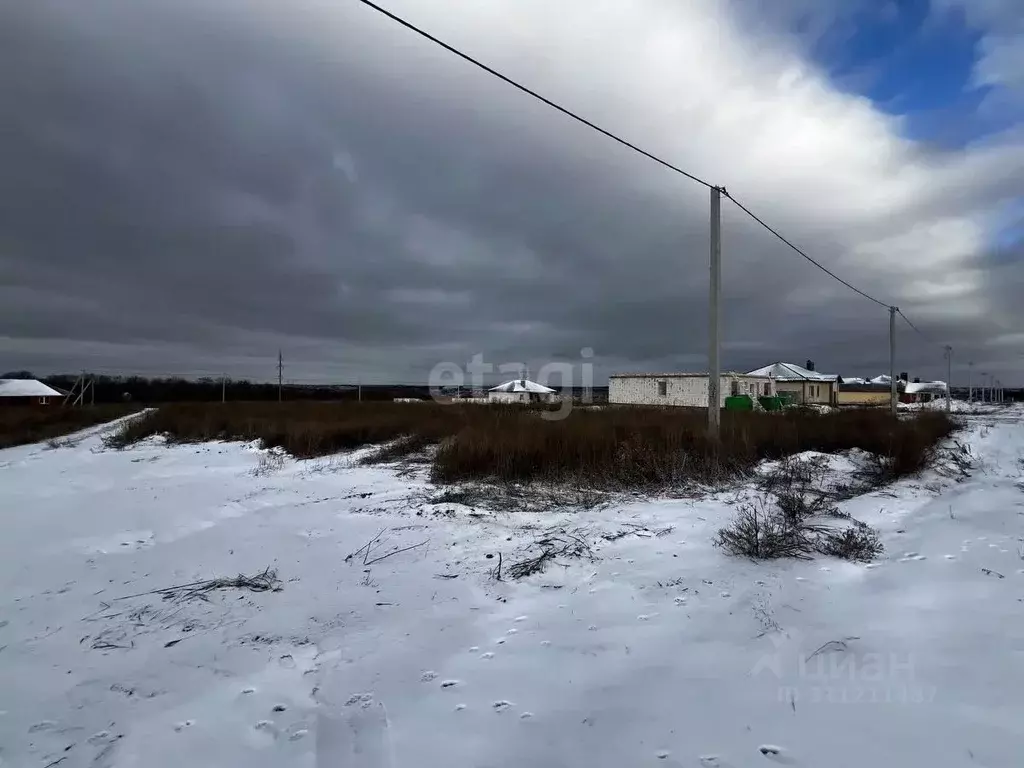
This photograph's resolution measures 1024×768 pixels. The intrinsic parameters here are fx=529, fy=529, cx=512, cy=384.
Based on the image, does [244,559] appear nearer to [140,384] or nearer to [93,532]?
[93,532]

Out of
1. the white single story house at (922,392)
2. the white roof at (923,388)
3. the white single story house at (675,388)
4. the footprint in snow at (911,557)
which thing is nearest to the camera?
the footprint in snow at (911,557)

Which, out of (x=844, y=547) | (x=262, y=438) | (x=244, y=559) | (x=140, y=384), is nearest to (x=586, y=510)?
(x=844, y=547)

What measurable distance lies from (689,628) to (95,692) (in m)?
3.10

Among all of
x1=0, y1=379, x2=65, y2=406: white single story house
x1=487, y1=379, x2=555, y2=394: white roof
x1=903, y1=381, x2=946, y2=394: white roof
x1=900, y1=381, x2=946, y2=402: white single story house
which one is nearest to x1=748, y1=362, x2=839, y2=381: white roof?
x1=900, y1=381, x2=946, y2=402: white single story house

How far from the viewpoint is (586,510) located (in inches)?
236

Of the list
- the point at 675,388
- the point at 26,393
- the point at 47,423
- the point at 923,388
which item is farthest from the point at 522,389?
the point at 923,388

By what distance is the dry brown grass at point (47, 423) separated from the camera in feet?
63.9

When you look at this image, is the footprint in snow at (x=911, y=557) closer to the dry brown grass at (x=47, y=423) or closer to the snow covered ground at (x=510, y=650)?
the snow covered ground at (x=510, y=650)

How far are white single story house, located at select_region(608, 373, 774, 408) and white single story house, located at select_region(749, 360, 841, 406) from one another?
673 cm

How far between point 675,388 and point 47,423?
3601 cm

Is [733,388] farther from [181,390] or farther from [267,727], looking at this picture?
[181,390]

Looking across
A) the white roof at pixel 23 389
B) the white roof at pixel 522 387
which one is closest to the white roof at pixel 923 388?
the white roof at pixel 522 387

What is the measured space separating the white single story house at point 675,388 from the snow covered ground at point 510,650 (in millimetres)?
31543

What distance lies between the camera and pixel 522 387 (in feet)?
205
